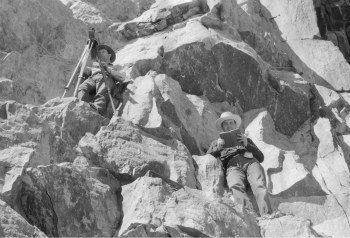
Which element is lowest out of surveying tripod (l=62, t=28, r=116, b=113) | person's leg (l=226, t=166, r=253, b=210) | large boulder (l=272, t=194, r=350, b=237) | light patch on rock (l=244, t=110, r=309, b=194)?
large boulder (l=272, t=194, r=350, b=237)

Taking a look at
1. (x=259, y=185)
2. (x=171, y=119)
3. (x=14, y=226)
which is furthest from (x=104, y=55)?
(x=14, y=226)

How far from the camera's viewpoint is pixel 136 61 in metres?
19.3

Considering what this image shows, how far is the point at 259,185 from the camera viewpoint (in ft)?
50.7

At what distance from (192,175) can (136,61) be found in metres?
4.86

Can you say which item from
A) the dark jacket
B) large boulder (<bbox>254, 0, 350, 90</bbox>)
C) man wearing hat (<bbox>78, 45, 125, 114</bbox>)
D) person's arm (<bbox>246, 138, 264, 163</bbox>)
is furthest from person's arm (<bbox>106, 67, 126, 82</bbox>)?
large boulder (<bbox>254, 0, 350, 90</bbox>)

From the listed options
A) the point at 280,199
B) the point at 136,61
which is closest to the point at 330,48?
the point at 136,61

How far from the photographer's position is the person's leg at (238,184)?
15.0 meters

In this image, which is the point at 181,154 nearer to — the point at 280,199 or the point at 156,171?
the point at 156,171

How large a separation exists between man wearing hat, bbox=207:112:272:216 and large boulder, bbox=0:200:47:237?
14.4 ft

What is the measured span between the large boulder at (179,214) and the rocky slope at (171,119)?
0.02 meters

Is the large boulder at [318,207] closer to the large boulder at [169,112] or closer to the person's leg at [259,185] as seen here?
the person's leg at [259,185]

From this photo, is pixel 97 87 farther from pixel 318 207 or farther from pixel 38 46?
pixel 318 207

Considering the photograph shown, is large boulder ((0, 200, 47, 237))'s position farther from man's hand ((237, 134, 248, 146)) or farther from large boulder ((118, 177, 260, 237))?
man's hand ((237, 134, 248, 146))

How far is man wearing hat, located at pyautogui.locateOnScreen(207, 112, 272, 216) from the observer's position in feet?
49.8
